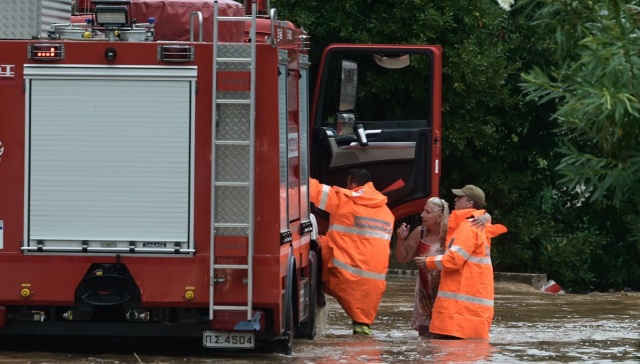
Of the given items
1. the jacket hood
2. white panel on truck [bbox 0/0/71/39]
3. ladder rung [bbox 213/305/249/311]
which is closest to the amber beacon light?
white panel on truck [bbox 0/0/71/39]

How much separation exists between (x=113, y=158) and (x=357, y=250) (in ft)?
10.8

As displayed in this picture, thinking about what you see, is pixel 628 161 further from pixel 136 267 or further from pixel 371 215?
pixel 371 215

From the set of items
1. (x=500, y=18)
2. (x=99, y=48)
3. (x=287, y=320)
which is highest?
(x=500, y=18)

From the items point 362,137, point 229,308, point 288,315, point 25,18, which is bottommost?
point 288,315

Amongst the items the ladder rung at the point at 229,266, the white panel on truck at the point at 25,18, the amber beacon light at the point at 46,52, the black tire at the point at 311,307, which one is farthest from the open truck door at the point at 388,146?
the amber beacon light at the point at 46,52

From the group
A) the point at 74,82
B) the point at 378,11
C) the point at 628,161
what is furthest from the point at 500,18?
the point at 628,161

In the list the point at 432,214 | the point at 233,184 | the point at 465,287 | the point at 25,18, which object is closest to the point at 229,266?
the point at 233,184

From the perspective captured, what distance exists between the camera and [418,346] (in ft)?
36.0

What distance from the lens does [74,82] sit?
950 cm

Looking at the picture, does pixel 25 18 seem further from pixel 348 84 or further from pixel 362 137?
pixel 362 137

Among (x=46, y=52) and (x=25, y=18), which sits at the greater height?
(x=25, y=18)

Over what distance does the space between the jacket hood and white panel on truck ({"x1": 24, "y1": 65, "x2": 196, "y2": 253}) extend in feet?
9.39

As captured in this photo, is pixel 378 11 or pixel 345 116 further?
pixel 378 11

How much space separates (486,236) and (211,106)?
297cm
